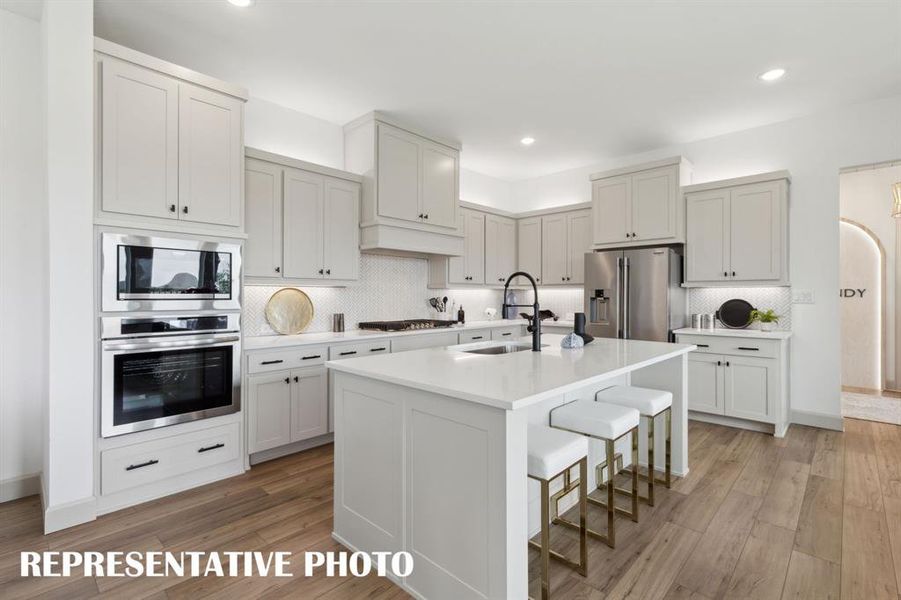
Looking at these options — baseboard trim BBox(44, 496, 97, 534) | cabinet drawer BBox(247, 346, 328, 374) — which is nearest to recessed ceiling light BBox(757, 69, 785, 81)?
cabinet drawer BBox(247, 346, 328, 374)

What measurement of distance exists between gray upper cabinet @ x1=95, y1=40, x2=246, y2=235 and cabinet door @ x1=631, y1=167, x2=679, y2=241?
389cm

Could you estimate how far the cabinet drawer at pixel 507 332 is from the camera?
16.6 ft

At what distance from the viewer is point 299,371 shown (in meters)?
3.27

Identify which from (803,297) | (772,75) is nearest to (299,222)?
(772,75)

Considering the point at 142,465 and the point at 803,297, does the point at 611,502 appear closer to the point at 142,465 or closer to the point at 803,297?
the point at 142,465

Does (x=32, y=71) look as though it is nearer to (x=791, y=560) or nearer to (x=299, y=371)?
(x=299, y=371)

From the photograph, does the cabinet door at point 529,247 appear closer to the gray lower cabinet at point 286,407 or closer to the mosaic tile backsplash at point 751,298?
the mosaic tile backsplash at point 751,298

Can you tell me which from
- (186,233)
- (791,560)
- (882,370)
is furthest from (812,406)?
(186,233)

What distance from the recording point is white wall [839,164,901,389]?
5.11m

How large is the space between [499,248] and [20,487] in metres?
4.88

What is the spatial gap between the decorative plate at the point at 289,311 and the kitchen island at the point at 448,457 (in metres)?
1.75

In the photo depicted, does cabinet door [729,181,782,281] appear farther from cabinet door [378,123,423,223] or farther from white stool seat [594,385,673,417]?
cabinet door [378,123,423,223]

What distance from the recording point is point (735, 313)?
442 cm

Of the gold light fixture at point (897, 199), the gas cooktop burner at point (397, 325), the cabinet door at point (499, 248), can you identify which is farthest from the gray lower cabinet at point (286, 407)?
the gold light fixture at point (897, 199)
